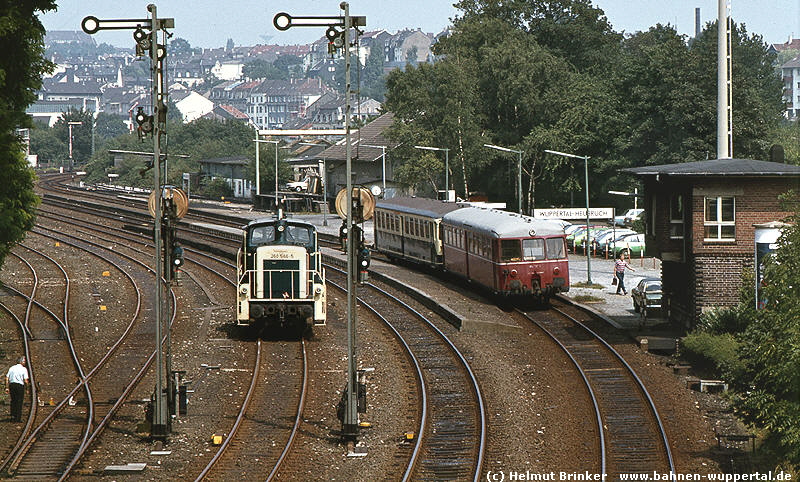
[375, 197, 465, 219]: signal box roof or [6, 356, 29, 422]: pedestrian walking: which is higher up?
[375, 197, 465, 219]: signal box roof

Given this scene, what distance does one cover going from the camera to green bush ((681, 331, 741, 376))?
2862cm

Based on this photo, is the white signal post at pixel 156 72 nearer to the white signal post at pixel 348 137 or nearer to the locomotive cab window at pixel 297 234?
the white signal post at pixel 348 137

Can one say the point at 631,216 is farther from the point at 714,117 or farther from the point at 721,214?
the point at 721,214

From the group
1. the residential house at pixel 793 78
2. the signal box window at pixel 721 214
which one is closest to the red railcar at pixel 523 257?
the signal box window at pixel 721 214

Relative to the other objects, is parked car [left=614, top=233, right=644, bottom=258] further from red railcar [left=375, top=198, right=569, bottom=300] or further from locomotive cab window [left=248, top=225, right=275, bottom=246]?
locomotive cab window [left=248, top=225, right=275, bottom=246]

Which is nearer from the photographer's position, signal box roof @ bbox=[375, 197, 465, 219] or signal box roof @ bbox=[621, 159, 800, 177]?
signal box roof @ bbox=[621, 159, 800, 177]

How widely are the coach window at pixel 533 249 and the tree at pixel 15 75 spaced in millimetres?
16336

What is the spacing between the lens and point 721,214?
33.2 meters

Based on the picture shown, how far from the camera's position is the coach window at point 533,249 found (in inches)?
1535

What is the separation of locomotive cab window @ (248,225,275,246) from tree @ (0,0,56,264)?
6499 millimetres

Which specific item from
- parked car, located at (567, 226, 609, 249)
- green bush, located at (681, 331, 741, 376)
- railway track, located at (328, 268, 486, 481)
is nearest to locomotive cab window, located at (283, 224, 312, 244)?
railway track, located at (328, 268, 486, 481)

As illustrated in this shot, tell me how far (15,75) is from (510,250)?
18.1 m

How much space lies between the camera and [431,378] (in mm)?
28438

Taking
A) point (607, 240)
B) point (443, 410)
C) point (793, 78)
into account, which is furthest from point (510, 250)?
point (793, 78)
